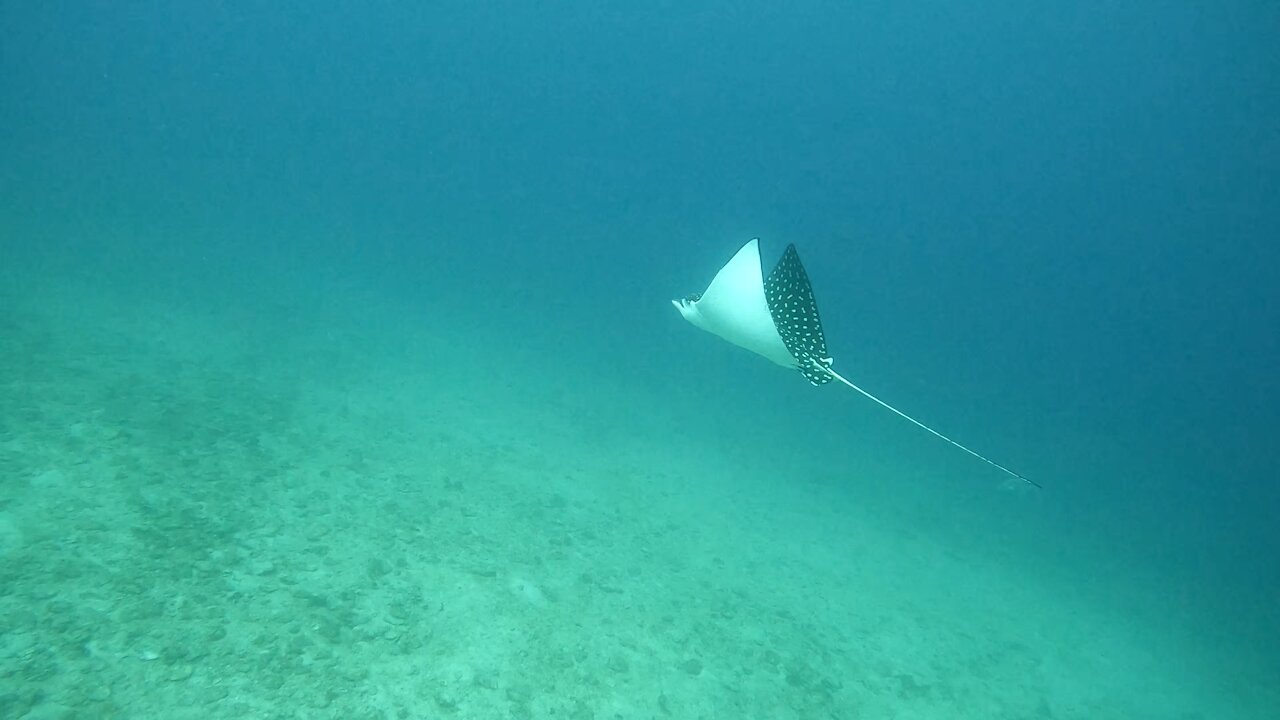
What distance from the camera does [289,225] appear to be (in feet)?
90.6

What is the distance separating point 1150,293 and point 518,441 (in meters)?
64.4

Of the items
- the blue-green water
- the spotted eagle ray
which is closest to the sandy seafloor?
the blue-green water

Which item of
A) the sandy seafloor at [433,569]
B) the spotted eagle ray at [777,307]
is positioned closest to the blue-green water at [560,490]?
the sandy seafloor at [433,569]

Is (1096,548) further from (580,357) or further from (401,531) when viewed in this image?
(401,531)

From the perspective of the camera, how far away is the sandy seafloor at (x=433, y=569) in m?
3.33

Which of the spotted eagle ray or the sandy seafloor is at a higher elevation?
the spotted eagle ray

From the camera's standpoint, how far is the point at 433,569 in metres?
4.71

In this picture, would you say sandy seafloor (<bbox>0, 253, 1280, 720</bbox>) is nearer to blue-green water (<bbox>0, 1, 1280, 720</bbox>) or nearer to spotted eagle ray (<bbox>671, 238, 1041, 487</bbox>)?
blue-green water (<bbox>0, 1, 1280, 720</bbox>)

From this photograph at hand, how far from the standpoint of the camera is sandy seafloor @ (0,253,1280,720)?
3334 millimetres

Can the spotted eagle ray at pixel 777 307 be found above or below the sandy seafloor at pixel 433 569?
above

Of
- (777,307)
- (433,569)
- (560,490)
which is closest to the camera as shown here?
(777,307)

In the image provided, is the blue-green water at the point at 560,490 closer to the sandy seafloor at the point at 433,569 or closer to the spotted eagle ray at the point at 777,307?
the sandy seafloor at the point at 433,569

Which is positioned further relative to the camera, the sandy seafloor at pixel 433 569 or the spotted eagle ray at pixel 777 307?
the spotted eagle ray at pixel 777 307

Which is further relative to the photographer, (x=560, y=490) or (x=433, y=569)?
(x=560, y=490)
